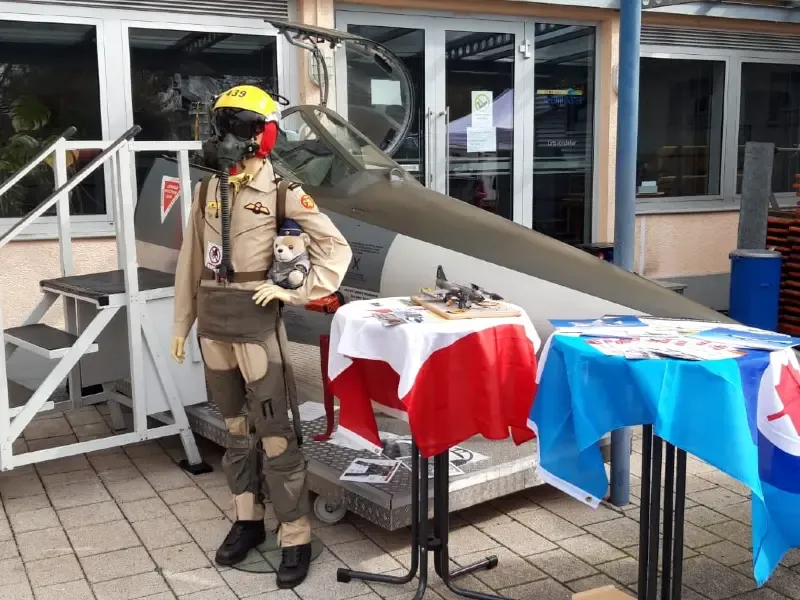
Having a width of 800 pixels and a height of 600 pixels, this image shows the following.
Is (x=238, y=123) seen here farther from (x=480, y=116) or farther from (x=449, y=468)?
(x=480, y=116)

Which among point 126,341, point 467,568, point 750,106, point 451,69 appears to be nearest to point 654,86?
point 750,106

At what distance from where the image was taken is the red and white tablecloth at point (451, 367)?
2832mm

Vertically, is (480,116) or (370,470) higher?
(480,116)

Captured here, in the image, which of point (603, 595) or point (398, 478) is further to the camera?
point (398, 478)

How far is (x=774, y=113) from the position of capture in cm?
1082

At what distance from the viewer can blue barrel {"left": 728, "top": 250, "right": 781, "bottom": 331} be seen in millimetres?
7711

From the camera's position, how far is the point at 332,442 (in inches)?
173

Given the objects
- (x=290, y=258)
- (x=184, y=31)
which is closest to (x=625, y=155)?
(x=290, y=258)

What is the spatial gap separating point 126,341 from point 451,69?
187 inches

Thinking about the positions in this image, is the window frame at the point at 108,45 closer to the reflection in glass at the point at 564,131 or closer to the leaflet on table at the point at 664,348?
the reflection in glass at the point at 564,131

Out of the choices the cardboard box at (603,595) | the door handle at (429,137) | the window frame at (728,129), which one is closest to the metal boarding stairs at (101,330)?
the cardboard box at (603,595)

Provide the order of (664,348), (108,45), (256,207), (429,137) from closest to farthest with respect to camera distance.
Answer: (664,348)
(256,207)
(108,45)
(429,137)

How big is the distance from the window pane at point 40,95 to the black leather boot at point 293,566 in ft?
14.9

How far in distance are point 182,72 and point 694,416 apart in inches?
239
